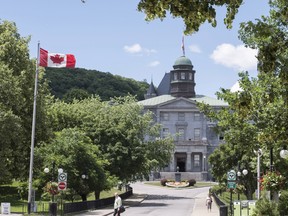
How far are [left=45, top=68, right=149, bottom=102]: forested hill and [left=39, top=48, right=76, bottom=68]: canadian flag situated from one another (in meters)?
119

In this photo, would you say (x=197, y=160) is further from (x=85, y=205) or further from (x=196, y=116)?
(x=85, y=205)

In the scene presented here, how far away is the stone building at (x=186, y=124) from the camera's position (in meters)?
120

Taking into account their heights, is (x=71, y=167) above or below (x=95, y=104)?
below

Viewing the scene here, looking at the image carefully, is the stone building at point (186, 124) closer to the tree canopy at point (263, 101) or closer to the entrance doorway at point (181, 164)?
the entrance doorway at point (181, 164)

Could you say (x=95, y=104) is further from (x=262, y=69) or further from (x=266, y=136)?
(x=262, y=69)

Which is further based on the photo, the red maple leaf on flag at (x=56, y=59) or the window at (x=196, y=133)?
the window at (x=196, y=133)

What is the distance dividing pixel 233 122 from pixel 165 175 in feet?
286

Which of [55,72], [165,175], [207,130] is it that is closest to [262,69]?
[165,175]

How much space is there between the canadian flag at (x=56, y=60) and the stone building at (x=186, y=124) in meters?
81.0

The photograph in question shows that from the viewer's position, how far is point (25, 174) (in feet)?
158

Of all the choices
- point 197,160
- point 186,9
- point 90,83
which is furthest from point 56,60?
point 90,83

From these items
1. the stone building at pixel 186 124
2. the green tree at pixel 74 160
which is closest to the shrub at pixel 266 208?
the green tree at pixel 74 160

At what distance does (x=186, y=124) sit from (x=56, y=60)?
89.4 m

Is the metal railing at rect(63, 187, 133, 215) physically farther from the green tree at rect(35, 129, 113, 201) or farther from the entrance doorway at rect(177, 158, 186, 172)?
the entrance doorway at rect(177, 158, 186, 172)
